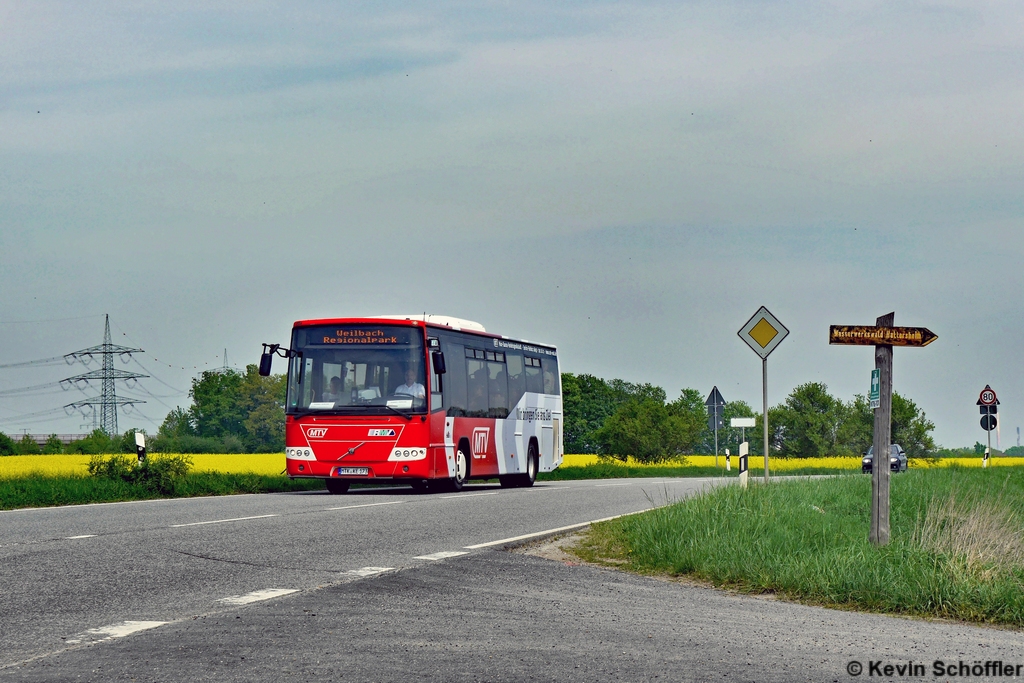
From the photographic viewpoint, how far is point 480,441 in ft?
86.0

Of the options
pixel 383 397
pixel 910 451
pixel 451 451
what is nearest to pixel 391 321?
pixel 383 397

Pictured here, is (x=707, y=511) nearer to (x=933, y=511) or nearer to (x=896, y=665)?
(x=933, y=511)

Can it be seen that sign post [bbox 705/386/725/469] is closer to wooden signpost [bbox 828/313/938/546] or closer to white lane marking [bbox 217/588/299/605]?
wooden signpost [bbox 828/313/938/546]

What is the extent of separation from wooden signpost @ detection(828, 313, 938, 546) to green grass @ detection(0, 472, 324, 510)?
14.5 metres

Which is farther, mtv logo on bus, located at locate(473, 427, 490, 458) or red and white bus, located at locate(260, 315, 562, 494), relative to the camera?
mtv logo on bus, located at locate(473, 427, 490, 458)

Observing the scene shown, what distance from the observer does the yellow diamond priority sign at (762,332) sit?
18547 millimetres

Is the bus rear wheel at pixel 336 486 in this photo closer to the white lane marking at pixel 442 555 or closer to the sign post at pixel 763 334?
the sign post at pixel 763 334

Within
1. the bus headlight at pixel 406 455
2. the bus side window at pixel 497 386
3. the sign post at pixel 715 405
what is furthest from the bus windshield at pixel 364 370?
the sign post at pixel 715 405

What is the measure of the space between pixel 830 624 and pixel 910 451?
95.4 m

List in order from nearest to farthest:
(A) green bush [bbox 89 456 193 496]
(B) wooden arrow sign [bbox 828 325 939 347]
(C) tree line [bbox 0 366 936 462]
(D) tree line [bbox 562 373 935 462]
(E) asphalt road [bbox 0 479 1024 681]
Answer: (E) asphalt road [bbox 0 479 1024 681], (B) wooden arrow sign [bbox 828 325 939 347], (A) green bush [bbox 89 456 193 496], (D) tree line [bbox 562 373 935 462], (C) tree line [bbox 0 366 936 462]

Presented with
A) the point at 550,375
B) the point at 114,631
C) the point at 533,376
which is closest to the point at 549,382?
the point at 550,375

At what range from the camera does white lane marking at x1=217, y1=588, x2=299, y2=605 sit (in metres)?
8.32

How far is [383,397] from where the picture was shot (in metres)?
23.1

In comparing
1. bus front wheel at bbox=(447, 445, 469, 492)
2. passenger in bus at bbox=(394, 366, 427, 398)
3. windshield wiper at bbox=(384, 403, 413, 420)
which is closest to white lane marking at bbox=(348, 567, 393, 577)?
windshield wiper at bbox=(384, 403, 413, 420)
